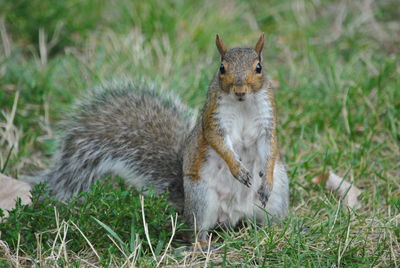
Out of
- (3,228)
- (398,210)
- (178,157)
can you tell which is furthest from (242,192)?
(3,228)

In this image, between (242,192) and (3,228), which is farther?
(242,192)

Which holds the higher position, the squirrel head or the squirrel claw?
the squirrel head

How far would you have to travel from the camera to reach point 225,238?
8.48 ft

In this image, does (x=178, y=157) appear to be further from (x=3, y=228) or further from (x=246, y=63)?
(x=3, y=228)

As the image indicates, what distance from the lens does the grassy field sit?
2463 mm

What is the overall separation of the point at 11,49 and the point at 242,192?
232cm

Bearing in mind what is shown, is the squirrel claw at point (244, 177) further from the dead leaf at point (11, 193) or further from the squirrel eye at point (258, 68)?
the dead leaf at point (11, 193)

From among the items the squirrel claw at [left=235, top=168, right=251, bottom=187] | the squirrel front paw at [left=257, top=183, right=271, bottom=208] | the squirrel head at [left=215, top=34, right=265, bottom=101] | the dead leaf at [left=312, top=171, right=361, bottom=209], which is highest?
the squirrel head at [left=215, top=34, right=265, bottom=101]

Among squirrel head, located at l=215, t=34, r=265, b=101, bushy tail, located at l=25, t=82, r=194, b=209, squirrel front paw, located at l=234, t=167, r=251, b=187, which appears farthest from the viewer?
bushy tail, located at l=25, t=82, r=194, b=209

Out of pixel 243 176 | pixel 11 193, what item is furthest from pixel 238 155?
pixel 11 193

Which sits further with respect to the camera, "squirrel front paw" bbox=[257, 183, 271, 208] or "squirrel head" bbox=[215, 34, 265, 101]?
"squirrel front paw" bbox=[257, 183, 271, 208]

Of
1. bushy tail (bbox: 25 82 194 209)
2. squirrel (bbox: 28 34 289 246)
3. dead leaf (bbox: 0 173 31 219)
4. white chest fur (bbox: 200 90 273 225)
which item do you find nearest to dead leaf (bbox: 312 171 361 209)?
squirrel (bbox: 28 34 289 246)

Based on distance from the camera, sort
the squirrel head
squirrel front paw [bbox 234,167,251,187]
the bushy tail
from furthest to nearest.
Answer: the bushy tail, squirrel front paw [bbox 234,167,251,187], the squirrel head

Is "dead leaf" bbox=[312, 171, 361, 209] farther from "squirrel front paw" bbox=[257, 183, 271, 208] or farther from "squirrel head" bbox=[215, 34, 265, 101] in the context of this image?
"squirrel head" bbox=[215, 34, 265, 101]
